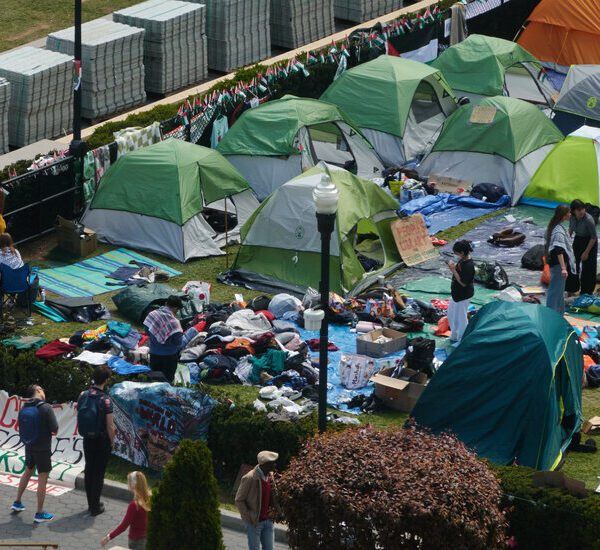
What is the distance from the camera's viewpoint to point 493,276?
2145cm

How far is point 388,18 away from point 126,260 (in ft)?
40.9

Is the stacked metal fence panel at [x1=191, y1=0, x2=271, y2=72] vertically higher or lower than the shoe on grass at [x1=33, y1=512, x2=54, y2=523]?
lower

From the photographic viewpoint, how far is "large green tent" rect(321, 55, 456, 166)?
88.1 ft

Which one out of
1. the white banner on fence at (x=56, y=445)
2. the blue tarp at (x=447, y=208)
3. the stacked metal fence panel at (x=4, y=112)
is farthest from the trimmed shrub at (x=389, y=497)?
the stacked metal fence panel at (x=4, y=112)

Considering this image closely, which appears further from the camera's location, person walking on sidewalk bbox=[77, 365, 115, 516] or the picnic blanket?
the picnic blanket

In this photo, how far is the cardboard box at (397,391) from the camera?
1759 cm

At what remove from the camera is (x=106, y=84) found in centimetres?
2725

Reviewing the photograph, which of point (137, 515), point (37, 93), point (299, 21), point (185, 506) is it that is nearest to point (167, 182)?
point (37, 93)

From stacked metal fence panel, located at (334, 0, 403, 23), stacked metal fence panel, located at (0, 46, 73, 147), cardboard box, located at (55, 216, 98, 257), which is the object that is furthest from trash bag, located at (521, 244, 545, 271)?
stacked metal fence panel, located at (334, 0, 403, 23)

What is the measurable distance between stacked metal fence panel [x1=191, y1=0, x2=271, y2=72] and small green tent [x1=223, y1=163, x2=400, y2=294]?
834cm

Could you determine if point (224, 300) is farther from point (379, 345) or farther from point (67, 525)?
point (67, 525)

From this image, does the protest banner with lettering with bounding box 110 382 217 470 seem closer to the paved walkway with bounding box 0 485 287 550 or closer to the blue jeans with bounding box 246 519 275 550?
the paved walkway with bounding box 0 485 287 550

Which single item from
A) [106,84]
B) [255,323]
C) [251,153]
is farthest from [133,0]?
[255,323]

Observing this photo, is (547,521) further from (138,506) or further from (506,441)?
(138,506)
